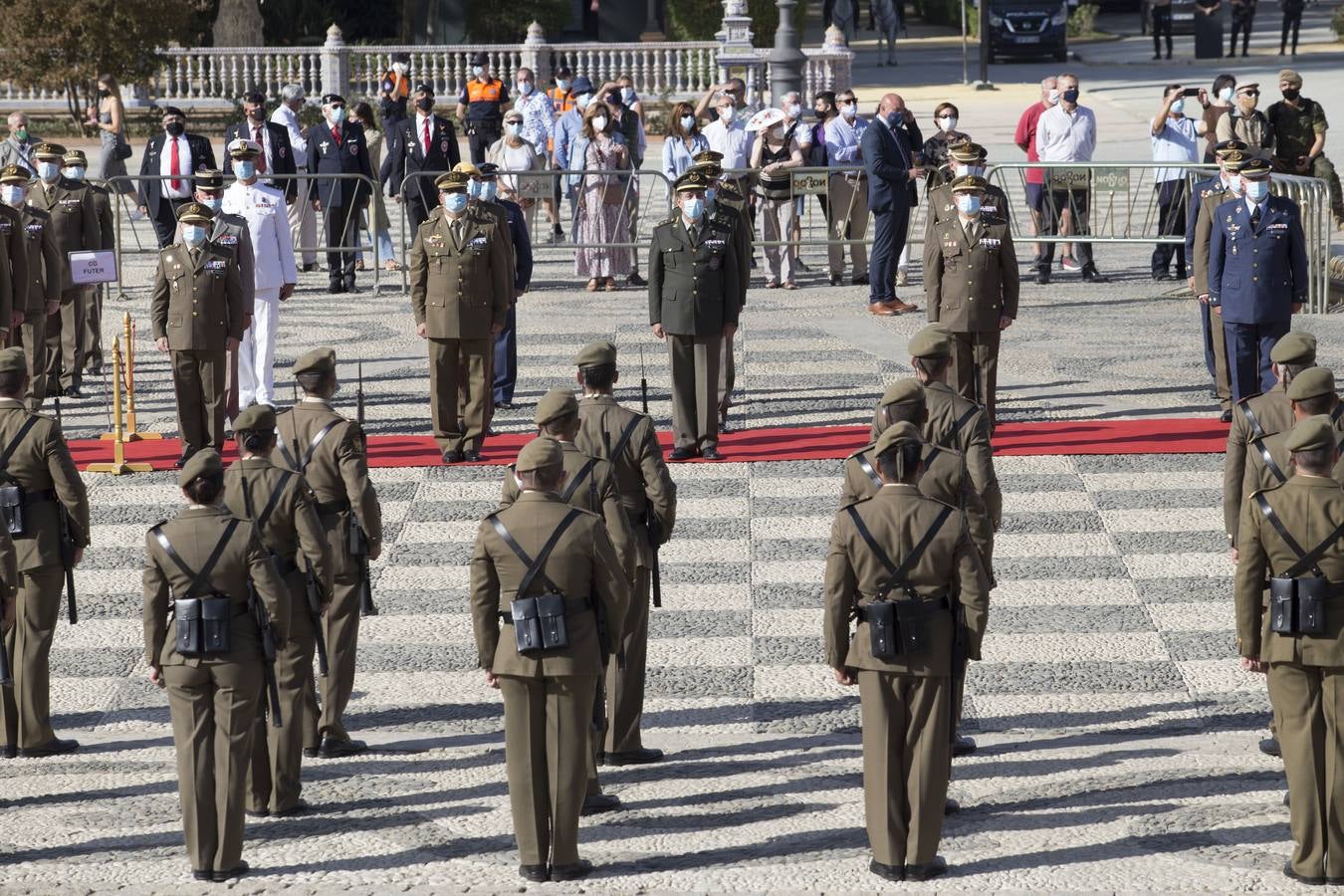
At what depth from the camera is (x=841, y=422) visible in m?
16.1

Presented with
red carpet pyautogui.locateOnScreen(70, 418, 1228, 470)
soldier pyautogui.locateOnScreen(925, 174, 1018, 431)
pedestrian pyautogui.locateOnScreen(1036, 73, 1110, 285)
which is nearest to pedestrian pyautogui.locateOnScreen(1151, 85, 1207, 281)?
pedestrian pyautogui.locateOnScreen(1036, 73, 1110, 285)

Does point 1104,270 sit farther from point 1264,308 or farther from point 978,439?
point 978,439

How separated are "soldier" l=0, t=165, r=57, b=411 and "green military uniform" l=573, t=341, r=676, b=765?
7700 mm

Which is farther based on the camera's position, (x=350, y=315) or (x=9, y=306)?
(x=350, y=315)

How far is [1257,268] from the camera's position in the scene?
46.9ft

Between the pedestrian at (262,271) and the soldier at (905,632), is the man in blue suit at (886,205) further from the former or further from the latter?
the soldier at (905,632)

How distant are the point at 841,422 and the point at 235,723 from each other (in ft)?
28.5

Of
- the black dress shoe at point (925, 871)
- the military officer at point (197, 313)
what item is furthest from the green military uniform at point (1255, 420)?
the military officer at point (197, 313)

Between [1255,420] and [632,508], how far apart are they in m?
3.13

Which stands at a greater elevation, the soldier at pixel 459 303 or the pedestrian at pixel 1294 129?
the pedestrian at pixel 1294 129

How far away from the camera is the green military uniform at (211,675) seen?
26.5ft

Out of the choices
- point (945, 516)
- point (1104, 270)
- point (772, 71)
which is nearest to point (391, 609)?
point (945, 516)

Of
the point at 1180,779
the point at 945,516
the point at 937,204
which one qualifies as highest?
the point at 937,204

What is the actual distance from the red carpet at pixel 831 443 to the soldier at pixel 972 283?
0.70 m
